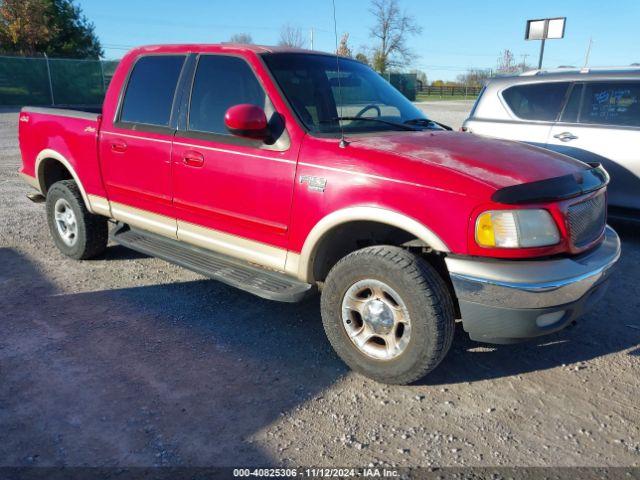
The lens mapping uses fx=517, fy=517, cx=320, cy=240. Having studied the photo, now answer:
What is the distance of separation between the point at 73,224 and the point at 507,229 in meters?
4.12

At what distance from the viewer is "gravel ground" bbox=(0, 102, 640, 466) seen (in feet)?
8.21

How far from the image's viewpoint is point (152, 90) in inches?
165

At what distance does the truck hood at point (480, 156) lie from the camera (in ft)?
9.10

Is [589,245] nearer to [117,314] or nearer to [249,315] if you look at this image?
[249,315]

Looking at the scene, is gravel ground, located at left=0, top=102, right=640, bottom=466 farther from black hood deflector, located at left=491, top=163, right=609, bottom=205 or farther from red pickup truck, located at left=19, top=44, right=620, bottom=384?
black hood deflector, located at left=491, top=163, right=609, bottom=205

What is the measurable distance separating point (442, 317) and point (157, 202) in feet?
8.07

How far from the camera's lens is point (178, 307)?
13.4ft

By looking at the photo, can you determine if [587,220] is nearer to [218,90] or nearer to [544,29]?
[218,90]

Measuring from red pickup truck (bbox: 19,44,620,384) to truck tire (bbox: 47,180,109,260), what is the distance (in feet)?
0.85

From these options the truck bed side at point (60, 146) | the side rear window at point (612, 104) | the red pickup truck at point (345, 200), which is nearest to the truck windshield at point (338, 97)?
the red pickup truck at point (345, 200)

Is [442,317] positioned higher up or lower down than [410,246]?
lower down

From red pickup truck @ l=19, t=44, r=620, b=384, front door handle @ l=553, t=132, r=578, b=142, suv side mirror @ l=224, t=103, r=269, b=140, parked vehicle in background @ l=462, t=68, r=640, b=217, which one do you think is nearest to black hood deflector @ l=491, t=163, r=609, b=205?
red pickup truck @ l=19, t=44, r=620, b=384

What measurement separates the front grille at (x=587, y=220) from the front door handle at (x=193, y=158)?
2.40 meters

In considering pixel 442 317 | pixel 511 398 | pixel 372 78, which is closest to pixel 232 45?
pixel 372 78
